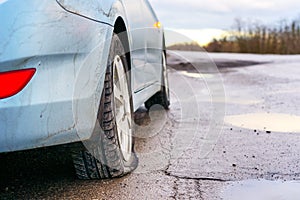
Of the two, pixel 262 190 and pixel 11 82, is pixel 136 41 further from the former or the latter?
pixel 11 82

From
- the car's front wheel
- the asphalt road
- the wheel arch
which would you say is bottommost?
the asphalt road

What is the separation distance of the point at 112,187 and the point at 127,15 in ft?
3.71

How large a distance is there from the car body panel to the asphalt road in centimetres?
27

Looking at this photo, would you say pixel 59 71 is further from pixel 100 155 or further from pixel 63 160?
pixel 63 160

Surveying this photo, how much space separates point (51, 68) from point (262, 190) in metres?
1.26

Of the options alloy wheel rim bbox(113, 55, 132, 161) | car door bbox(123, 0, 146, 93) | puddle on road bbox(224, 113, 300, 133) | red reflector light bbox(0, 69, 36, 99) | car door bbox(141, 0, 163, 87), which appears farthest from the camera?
puddle on road bbox(224, 113, 300, 133)

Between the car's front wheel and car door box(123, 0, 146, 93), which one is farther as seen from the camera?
car door box(123, 0, 146, 93)

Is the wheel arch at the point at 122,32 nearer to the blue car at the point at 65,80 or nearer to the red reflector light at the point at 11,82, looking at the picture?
the blue car at the point at 65,80

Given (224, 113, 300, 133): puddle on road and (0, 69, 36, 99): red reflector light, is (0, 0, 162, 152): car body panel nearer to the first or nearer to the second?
(0, 69, 36, 99): red reflector light

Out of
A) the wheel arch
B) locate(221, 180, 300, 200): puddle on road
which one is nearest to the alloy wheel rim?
the wheel arch

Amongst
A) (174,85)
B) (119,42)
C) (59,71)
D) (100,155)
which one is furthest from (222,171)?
(174,85)

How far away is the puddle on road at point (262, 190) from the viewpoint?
2.44 meters

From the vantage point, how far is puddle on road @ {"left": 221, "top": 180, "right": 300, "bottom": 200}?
2.44 metres

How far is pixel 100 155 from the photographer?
2520 mm
